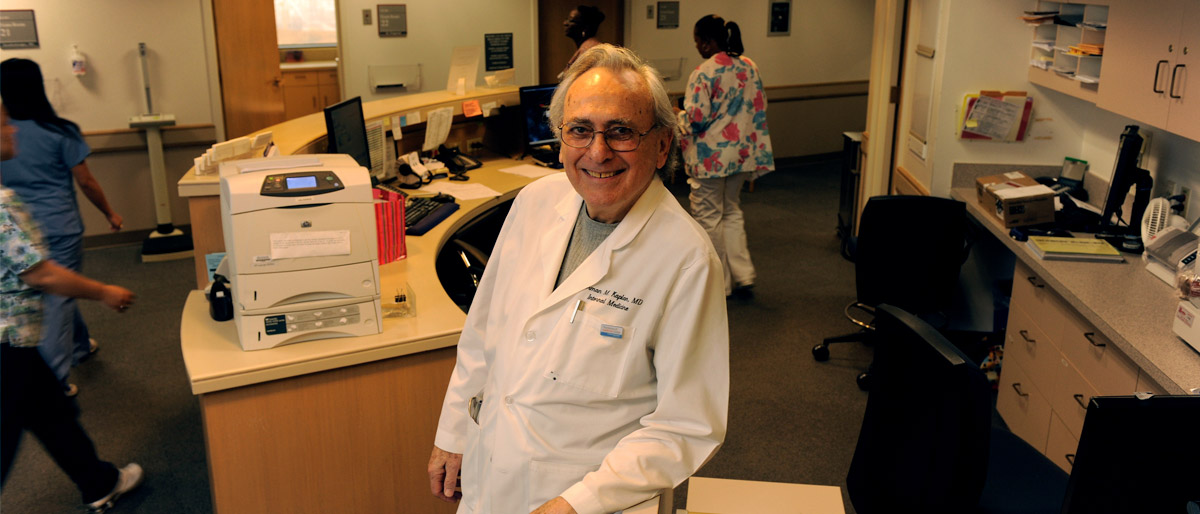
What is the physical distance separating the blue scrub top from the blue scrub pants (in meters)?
0.06

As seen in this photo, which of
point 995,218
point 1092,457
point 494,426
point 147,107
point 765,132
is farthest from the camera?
point 147,107

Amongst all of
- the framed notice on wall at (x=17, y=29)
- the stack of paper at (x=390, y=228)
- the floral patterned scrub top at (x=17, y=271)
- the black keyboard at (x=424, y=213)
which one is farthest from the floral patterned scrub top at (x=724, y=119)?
the framed notice on wall at (x=17, y=29)

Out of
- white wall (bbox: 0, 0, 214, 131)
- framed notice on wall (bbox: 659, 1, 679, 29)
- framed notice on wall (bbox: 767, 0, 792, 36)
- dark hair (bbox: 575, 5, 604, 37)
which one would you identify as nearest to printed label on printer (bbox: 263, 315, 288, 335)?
dark hair (bbox: 575, 5, 604, 37)

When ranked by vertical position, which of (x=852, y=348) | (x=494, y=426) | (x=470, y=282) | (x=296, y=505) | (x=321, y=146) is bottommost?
(x=852, y=348)

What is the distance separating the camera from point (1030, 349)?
3178 mm

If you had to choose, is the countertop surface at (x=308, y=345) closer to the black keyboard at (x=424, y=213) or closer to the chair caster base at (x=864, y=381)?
the black keyboard at (x=424, y=213)

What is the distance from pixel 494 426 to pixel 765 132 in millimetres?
3533

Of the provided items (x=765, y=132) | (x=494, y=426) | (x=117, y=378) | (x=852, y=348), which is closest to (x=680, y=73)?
(x=765, y=132)

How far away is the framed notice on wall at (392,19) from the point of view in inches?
252

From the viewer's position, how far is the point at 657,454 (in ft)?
4.78

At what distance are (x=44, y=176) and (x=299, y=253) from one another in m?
2.02

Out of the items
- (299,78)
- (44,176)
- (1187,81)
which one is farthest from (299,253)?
(299,78)

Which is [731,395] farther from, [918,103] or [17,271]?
[17,271]

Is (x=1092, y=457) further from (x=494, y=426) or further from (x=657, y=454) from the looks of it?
(x=494, y=426)
